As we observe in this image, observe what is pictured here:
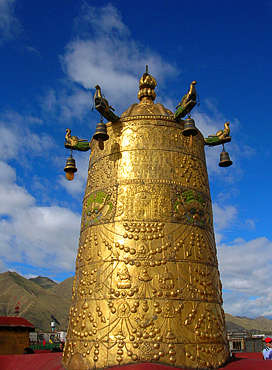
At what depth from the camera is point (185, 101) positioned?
24.3 feet

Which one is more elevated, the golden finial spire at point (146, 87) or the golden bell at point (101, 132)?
the golden finial spire at point (146, 87)

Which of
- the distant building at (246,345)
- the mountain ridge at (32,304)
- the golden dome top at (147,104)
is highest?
the mountain ridge at (32,304)

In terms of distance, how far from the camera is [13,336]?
1426 centimetres

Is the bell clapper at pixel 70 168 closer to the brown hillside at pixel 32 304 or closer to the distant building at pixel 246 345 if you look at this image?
the distant building at pixel 246 345

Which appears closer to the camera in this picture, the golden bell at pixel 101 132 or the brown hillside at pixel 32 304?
the golden bell at pixel 101 132

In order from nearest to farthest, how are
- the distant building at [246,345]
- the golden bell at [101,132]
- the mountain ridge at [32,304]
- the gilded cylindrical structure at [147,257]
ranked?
the gilded cylindrical structure at [147,257], the golden bell at [101,132], the distant building at [246,345], the mountain ridge at [32,304]

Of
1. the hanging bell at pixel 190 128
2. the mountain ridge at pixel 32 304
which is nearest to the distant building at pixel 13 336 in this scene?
the hanging bell at pixel 190 128

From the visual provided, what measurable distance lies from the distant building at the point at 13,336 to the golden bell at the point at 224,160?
1147cm

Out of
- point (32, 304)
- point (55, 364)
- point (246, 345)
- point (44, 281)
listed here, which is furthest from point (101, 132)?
point (44, 281)

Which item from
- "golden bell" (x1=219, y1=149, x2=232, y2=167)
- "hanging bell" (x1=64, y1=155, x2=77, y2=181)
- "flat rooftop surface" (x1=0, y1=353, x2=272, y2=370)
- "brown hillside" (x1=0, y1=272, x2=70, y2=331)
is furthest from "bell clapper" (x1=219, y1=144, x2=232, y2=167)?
"brown hillside" (x1=0, y1=272, x2=70, y2=331)

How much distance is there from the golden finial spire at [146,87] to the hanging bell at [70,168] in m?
2.55

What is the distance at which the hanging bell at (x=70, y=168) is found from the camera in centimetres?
868

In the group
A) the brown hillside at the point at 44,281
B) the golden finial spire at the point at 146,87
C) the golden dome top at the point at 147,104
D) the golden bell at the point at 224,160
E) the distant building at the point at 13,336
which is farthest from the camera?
the brown hillside at the point at 44,281

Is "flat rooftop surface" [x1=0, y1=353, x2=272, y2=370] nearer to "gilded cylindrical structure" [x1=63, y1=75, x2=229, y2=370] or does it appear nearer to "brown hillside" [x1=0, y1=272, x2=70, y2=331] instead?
"gilded cylindrical structure" [x1=63, y1=75, x2=229, y2=370]
